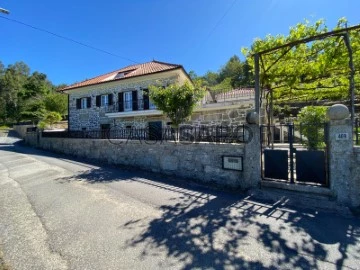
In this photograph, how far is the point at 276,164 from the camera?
5.89 metres

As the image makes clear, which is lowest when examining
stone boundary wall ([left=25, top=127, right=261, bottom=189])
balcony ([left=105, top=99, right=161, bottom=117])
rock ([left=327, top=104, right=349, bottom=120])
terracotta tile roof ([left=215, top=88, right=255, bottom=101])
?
stone boundary wall ([left=25, top=127, right=261, bottom=189])

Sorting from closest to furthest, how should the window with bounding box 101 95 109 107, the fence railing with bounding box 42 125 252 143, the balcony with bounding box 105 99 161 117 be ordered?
the fence railing with bounding box 42 125 252 143 → the balcony with bounding box 105 99 161 117 → the window with bounding box 101 95 109 107

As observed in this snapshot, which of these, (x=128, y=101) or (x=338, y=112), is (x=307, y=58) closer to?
(x=338, y=112)

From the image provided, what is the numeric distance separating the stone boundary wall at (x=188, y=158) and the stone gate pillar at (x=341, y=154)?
175 cm

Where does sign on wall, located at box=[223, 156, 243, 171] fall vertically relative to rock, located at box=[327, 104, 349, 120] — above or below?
below

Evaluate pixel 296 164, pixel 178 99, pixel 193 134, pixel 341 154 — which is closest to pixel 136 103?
pixel 178 99

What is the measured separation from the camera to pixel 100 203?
214 inches

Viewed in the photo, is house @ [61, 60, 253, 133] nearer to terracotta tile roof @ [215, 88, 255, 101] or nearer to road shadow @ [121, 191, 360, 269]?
terracotta tile roof @ [215, 88, 255, 101]

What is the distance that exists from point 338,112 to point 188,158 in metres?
4.62

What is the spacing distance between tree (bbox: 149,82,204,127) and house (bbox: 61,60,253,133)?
453 cm

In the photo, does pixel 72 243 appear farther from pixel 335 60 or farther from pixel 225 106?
pixel 225 106

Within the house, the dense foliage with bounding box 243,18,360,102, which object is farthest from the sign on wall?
the house

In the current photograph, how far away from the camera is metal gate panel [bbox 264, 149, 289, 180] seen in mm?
5777

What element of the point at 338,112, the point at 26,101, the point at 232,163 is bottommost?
the point at 232,163
